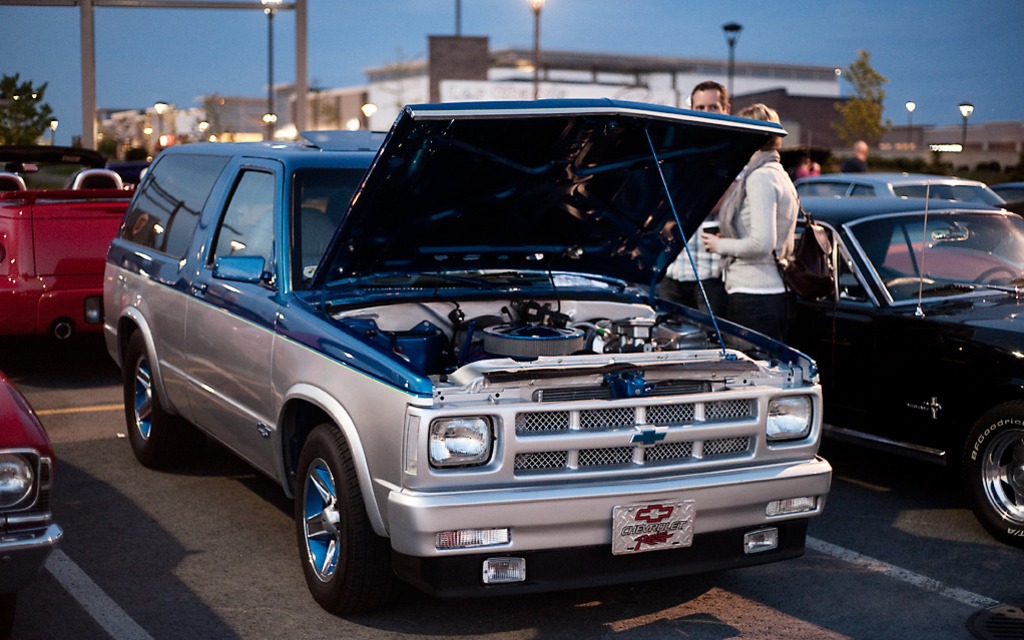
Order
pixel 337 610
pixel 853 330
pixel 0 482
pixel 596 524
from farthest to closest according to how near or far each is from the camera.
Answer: pixel 853 330, pixel 337 610, pixel 596 524, pixel 0 482

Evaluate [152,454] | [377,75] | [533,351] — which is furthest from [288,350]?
[377,75]

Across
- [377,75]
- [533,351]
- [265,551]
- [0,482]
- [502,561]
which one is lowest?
[265,551]

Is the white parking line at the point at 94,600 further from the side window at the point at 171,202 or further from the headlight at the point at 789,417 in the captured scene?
the headlight at the point at 789,417

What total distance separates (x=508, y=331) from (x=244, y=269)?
1.19 meters

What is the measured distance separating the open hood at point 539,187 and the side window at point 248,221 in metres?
0.50

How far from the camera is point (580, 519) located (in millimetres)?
4238

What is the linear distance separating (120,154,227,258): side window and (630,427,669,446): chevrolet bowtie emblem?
9.78 ft

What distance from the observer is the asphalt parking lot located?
4680 mm

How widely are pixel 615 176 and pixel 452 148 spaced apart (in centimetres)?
93

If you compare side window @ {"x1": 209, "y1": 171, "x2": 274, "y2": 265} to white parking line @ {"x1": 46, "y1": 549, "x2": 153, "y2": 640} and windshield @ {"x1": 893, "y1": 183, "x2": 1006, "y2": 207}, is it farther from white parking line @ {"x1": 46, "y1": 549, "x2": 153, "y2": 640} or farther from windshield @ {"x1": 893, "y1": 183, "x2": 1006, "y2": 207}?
windshield @ {"x1": 893, "y1": 183, "x2": 1006, "y2": 207}

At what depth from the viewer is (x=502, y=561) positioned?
4.21 m

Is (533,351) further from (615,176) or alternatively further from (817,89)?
(817,89)

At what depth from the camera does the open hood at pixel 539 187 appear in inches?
186

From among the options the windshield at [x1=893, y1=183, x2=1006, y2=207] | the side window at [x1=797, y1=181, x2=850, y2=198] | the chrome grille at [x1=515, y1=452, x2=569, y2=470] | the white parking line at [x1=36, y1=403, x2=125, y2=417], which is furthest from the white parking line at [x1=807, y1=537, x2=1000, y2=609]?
the side window at [x1=797, y1=181, x2=850, y2=198]
